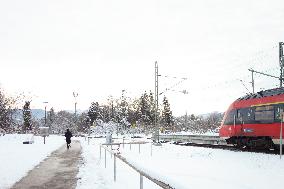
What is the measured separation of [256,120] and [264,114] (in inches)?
32.5

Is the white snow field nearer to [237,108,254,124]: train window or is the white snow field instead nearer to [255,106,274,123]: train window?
[255,106,274,123]: train window

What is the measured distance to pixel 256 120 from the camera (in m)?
22.4

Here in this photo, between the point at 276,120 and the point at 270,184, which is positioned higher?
the point at 276,120

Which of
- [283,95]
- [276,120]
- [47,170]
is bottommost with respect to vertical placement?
[47,170]

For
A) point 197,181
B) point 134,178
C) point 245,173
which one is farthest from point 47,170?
point 245,173

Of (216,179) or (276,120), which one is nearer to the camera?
(216,179)

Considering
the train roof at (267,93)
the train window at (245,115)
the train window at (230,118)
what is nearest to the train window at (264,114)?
the train window at (245,115)

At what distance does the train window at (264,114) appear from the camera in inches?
833

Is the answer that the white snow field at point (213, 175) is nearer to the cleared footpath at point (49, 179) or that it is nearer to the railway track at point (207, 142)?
the cleared footpath at point (49, 179)

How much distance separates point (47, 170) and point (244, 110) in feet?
45.2

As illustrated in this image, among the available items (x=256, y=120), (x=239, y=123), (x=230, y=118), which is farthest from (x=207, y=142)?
(x=256, y=120)

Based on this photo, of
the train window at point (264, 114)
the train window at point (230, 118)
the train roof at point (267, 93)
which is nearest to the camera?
the train roof at point (267, 93)

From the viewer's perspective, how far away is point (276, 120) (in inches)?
812

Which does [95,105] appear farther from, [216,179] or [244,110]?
[216,179]
